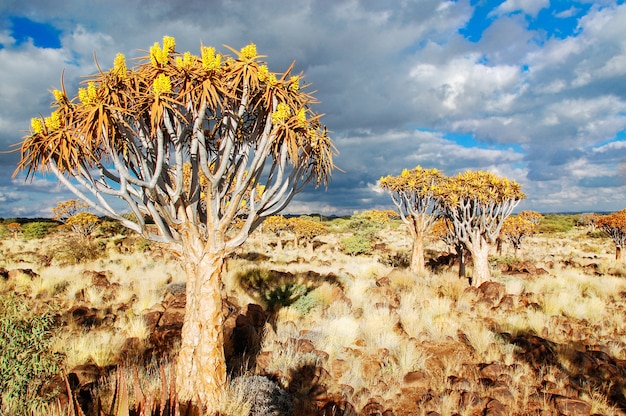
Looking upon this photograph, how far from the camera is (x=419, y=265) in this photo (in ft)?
51.7

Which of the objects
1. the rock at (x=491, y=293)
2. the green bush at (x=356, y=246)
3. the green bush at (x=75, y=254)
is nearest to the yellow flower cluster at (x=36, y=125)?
the rock at (x=491, y=293)

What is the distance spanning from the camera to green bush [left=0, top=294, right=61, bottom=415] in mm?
4000

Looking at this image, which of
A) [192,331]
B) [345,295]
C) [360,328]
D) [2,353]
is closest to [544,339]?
[360,328]

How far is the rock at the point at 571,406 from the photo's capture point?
524 centimetres

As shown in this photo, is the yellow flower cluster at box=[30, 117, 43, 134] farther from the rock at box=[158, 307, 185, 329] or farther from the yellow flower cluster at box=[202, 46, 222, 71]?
the rock at box=[158, 307, 185, 329]

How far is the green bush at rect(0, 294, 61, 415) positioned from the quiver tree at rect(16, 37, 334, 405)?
151cm

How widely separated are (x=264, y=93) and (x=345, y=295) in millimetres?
7663

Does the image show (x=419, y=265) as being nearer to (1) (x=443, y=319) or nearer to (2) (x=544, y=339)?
(1) (x=443, y=319)

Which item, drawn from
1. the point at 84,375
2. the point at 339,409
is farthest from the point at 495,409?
the point at 84,375

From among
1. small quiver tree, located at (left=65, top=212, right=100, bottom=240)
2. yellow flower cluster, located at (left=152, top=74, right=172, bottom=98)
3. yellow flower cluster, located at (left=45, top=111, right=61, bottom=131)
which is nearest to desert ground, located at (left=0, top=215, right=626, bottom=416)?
yellow flower cluster, located at (left=45, top=111, right=61, bottom=131)

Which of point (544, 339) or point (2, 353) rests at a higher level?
point (2, 353)

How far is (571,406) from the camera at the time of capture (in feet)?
17.4

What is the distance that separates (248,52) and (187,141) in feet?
4.73

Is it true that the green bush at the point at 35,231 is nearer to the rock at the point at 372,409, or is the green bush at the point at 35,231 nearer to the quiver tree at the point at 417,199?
the quiver tree at the point at 417,199
